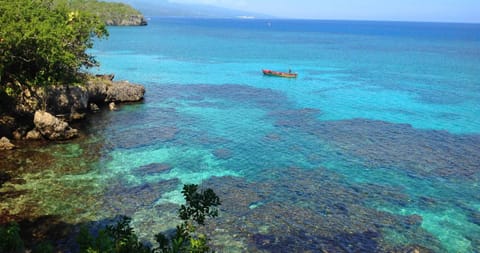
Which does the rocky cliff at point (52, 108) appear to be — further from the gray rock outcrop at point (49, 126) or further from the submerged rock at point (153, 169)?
the submerged rock at point (153, 169)

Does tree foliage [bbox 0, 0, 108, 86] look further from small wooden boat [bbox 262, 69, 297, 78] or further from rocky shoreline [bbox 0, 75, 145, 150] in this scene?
small wooden boat [bbox 262, 69, 297, 78]

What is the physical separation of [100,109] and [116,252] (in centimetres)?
3890

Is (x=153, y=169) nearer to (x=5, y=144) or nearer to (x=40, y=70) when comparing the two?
(x=5, y=144)

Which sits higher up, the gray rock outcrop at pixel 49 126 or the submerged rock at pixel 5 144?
the gray rock outcrop at pixel 49 126

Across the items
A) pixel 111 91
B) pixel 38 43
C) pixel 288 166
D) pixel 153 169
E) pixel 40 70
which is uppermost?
pixel 38 43

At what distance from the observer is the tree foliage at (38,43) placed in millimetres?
34438

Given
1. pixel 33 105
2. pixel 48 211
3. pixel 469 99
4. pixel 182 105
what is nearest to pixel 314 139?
pixel 182 105

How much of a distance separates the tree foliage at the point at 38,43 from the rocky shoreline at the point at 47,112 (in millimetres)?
1636

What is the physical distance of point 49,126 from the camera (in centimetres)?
3634

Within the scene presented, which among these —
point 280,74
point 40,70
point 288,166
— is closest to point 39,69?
point 40,70

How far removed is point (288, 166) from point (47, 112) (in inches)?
961

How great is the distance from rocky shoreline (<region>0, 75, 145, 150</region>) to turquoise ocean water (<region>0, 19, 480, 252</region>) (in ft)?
6.16

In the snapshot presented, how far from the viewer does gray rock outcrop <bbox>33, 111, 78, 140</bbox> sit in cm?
3616

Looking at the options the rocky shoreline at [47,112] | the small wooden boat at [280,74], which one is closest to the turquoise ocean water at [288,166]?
the rocky shoreline at [47,112]
